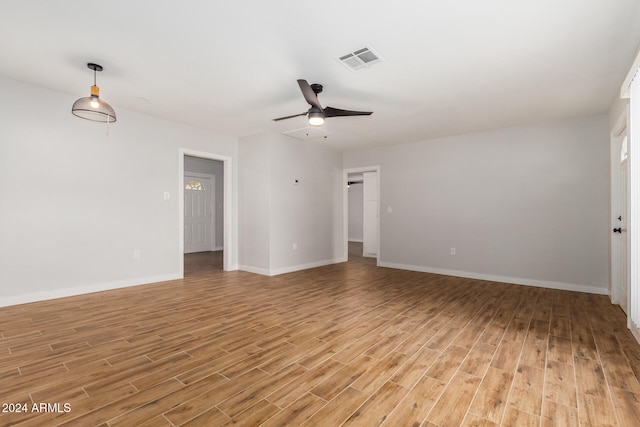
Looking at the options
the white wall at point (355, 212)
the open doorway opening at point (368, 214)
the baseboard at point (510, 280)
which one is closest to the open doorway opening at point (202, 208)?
the open doorway opening at point (368, 214)

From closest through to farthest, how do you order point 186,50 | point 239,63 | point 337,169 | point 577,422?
point 577,422, point 186,50, point 239,63, point 337,169

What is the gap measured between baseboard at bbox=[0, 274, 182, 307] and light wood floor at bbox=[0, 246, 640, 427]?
17 centimetres

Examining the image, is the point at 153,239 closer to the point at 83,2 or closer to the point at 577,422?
the point at 83,2

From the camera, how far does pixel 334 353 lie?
2.35 metres

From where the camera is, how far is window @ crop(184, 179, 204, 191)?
8.43 m

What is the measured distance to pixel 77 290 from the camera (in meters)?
3.98

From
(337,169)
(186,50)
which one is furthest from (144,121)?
(337,169)

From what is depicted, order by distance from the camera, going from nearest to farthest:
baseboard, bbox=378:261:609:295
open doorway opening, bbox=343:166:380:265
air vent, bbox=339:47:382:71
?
air vent, bbox=339:47:382:71 < baseboard, bbox=378:261:609:295 < open doorway opening, bbox=343:166:380:265

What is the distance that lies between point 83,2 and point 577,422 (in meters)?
4.14

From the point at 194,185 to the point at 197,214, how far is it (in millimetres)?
857

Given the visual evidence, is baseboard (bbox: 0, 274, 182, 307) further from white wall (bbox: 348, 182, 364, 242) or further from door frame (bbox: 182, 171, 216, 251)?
white wall (bbox: 348, 182, 364, 242)

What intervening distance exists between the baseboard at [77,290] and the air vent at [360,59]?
14.1ft

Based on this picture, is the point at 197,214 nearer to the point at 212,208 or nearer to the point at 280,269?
the point at 212,208

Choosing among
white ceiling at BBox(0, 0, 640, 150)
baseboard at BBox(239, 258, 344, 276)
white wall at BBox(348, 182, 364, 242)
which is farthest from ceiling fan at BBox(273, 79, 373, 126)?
white wall at BBox(348, 182, 364, 242)
